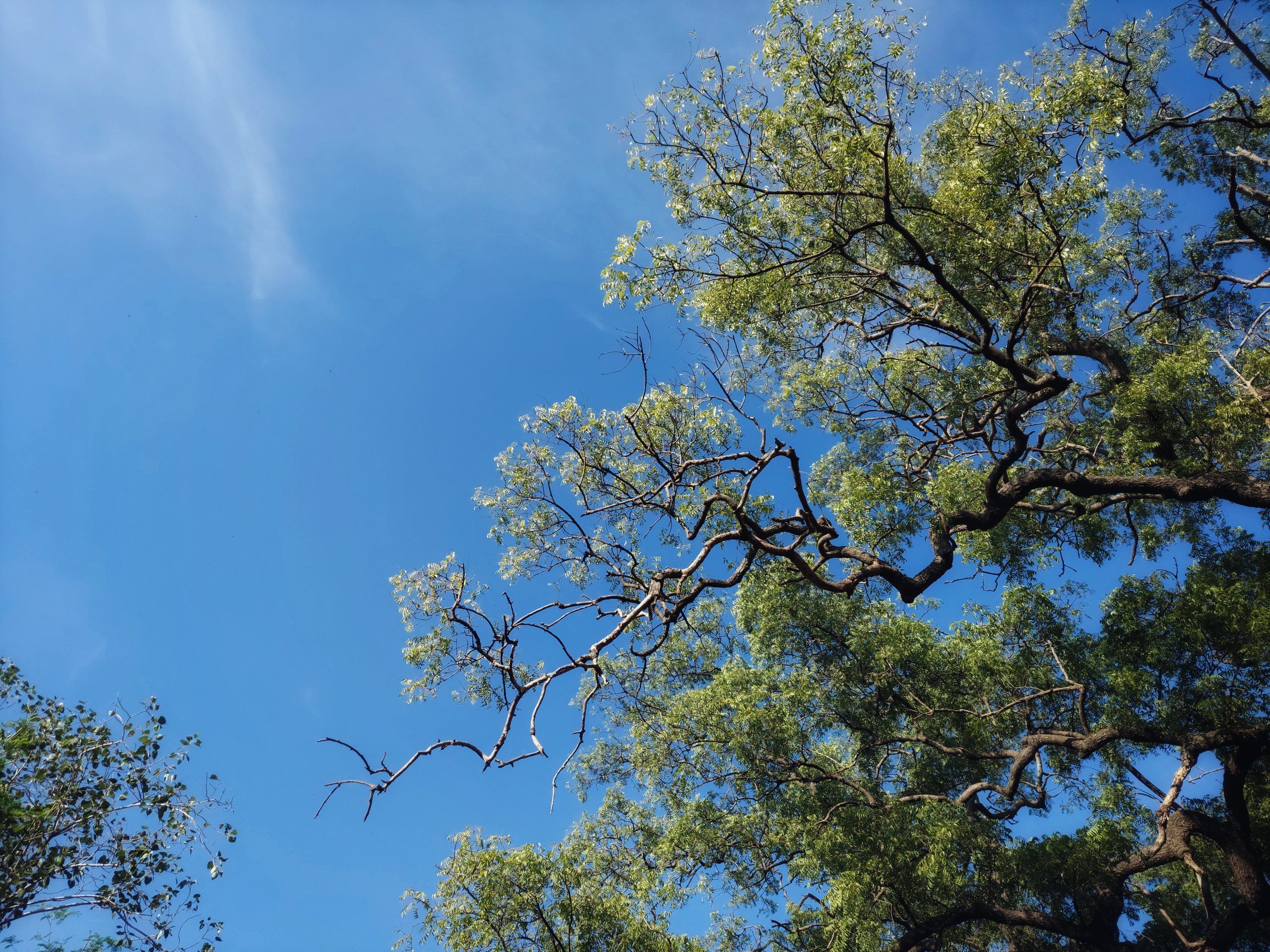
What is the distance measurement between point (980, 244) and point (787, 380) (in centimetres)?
307

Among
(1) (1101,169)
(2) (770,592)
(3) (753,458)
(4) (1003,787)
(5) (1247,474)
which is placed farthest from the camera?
(2) (770,592)

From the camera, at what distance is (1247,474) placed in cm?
781

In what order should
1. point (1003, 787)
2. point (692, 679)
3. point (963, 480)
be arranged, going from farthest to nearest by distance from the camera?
1. point (692, 679)
2. point (1003, 787)
3. point (963, 480)

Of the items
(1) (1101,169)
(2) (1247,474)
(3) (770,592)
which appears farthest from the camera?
(3) (770,592)

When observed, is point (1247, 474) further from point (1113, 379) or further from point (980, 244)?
point (980, 244)

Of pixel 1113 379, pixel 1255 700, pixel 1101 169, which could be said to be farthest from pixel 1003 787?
pixel 1101 169

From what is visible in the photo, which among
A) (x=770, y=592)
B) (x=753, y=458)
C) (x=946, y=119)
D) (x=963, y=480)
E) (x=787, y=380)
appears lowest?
(x=753, y=458)

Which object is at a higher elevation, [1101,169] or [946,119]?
[946,119]

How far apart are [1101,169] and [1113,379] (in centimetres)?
299

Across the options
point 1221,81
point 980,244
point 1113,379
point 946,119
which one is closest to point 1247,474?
point 1113,379

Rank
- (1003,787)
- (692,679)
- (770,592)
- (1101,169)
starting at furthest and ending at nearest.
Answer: (692,679)
(770,592)
(1003,787)
(1101,169)

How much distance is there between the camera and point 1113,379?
396 inches

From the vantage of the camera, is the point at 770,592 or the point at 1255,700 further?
the point at 770,592

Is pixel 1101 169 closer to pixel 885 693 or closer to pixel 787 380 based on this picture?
pixel 787 380
